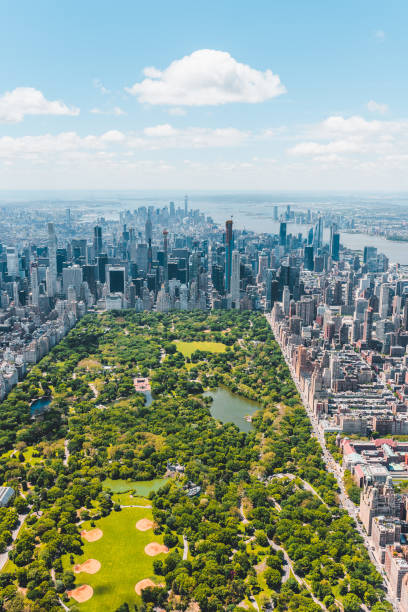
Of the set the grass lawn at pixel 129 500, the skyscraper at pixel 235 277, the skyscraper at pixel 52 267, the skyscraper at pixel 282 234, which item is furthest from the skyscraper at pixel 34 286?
the skyscraper at pixel 282 234

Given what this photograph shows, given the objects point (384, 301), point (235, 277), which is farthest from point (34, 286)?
point (384, 301)

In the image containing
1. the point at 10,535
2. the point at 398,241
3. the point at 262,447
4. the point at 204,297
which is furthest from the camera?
the point at 398,241

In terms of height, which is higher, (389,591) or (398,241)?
(398,241)

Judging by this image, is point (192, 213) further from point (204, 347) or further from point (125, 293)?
point (204, 347)

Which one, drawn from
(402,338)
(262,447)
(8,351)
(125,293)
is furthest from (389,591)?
(125,293)

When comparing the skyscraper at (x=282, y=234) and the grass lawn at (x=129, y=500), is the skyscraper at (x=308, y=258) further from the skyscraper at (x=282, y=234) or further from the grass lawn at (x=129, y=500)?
the grass lawn at (x=129, y=500)

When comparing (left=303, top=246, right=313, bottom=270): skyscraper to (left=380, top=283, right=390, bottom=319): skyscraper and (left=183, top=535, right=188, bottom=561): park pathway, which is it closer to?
(left=380, top=283, right=390, bottom=319): skyscraper
